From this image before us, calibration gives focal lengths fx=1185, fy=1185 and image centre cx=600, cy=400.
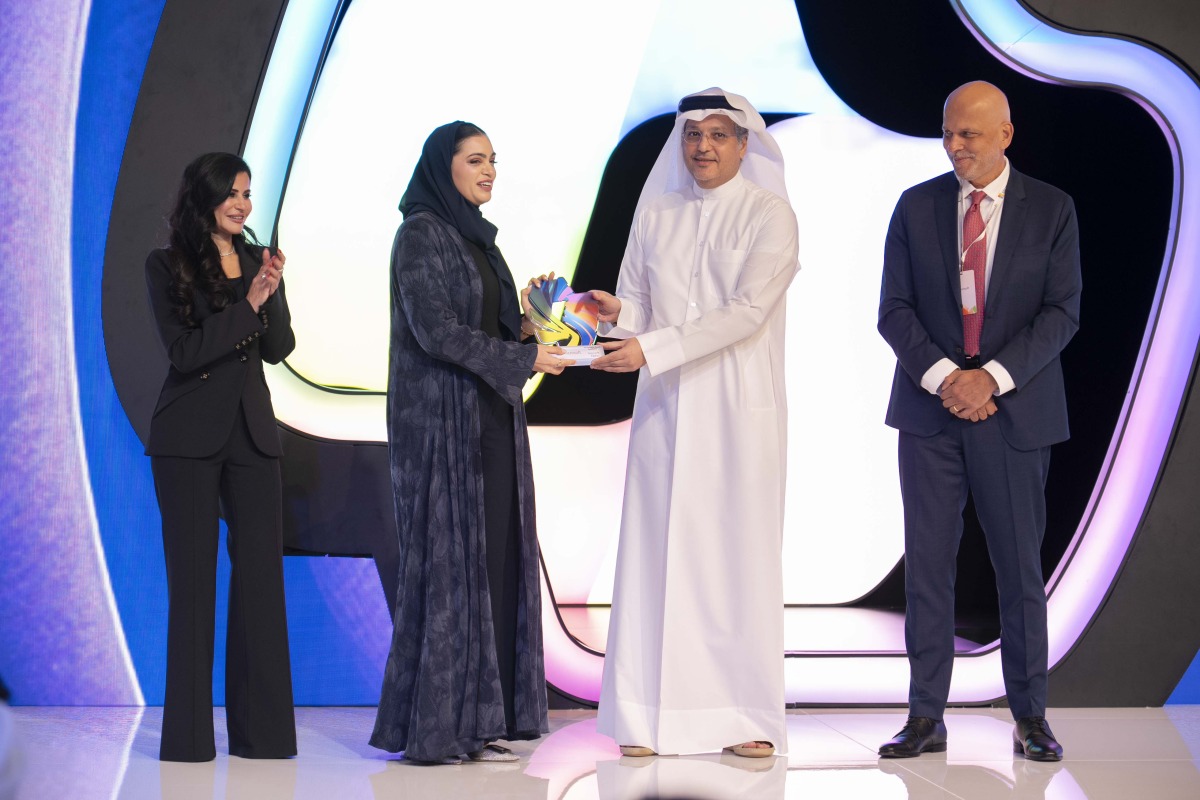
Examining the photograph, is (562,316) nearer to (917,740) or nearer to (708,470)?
(708,470)

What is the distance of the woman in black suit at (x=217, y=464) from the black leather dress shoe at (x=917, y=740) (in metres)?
1.74

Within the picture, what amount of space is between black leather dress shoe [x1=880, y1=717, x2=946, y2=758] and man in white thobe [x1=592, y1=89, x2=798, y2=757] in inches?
14.0

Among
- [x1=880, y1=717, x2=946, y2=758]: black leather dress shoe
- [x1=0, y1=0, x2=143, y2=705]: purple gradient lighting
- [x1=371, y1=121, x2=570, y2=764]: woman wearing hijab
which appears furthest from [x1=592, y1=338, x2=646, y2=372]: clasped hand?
[x1=0, y1=0, x2=143, y2=705]: purple gradient lighting

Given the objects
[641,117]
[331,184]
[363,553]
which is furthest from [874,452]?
[331,184]

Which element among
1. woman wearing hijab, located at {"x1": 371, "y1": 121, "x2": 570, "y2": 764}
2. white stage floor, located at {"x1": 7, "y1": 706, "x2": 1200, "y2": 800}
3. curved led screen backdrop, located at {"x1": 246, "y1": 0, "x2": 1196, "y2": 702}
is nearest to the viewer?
white stage floor, located at {"x1": 7, "y1": 706, "x2": 1200, "y2": 800}

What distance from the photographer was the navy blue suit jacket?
139 inches

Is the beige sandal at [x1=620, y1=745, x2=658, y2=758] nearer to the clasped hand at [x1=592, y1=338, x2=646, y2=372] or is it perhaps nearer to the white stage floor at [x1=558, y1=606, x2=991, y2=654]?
the white stage floor at [x1=558, y1=606, x2=991, y2=654]

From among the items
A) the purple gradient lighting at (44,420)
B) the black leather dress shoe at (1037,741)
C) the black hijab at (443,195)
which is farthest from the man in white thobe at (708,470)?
the purple gradient lighting at (44,420)

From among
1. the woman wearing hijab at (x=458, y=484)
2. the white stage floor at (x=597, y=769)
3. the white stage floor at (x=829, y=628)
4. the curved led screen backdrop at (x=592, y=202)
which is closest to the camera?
the white stage floor at (x=597, y=769)

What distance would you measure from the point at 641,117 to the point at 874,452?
1.59 m

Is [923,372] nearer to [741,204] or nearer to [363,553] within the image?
[741,204]

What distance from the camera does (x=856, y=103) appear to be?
4.59 meters

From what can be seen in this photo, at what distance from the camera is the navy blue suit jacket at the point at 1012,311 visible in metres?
3.52

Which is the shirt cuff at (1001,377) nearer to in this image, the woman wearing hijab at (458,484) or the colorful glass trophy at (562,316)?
the colorful glass trophy at (562,316)
